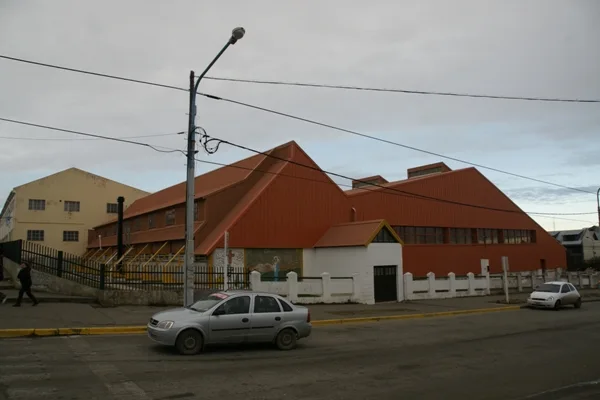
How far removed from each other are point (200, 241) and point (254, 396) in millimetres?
20836

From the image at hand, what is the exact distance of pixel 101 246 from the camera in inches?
1914

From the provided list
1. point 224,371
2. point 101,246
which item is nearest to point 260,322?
point 224,371

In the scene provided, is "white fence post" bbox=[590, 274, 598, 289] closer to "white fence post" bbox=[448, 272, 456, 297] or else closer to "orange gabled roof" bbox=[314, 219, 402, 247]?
"white fence post" bbox=[448, 272, 456, 297]

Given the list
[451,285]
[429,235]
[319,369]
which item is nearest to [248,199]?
[451,285]

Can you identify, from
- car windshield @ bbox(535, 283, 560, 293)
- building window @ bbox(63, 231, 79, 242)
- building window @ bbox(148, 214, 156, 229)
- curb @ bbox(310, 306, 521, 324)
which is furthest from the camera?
building window @ bbox(63, 231, 79, 242)

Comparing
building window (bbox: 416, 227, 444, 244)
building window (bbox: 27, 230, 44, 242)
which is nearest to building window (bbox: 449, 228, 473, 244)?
building window (bbox: 416, 227, 444, 244)

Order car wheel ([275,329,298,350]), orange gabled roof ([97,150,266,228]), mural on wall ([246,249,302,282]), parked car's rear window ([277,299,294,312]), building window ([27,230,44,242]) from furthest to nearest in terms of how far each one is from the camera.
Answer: building window ([27,230,44,242])
orange gabled roof ([97,150,266,228])
mural on wall ([246,249,302,282])
parked car's rear window ([277,299,294,312])
car wheel ([275,329,298,350])

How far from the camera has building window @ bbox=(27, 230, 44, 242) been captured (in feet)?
168

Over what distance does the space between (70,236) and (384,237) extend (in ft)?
130

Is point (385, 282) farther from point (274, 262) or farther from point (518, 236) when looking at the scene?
point (518, 236)

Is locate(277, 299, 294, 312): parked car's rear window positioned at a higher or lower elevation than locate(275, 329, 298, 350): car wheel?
higher

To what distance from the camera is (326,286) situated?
23844 millimetres

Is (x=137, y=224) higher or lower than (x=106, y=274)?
higher

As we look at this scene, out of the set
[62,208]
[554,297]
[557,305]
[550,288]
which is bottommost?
[557,305]
